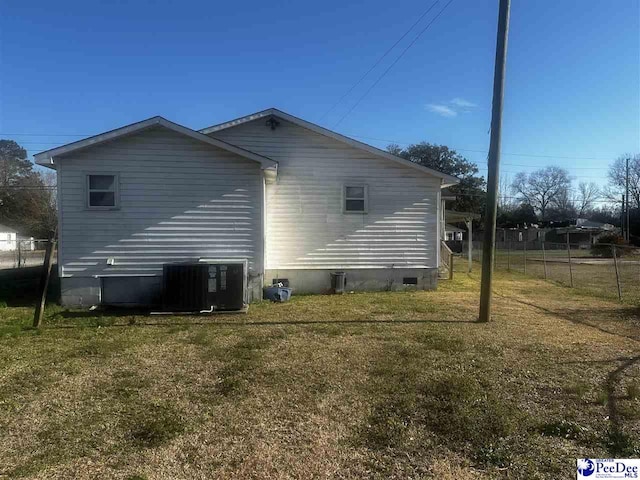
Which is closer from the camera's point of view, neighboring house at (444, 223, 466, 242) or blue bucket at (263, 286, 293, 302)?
blue bucket at (263, 286, 293, 302)

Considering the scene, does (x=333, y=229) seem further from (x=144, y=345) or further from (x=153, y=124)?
(x=144, y=345)

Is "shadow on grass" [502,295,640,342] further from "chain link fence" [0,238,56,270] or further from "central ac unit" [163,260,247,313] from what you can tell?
"chain link fence" [0,238,56,270]

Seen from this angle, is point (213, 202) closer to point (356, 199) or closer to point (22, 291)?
point (356, 199)

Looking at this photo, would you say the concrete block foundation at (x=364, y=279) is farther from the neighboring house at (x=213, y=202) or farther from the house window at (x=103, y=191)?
the house window at (x=103, y=191)

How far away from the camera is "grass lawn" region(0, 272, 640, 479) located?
322 centimetres

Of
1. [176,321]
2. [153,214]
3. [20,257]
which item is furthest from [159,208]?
[20,257]

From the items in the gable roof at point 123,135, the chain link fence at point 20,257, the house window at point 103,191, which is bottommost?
the chain link fence at point 20,257

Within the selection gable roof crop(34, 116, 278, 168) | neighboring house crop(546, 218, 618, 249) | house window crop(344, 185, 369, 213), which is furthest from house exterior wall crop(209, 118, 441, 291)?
neighboring house crop(546, 218, 618, 249)

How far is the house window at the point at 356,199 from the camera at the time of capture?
12.1 m

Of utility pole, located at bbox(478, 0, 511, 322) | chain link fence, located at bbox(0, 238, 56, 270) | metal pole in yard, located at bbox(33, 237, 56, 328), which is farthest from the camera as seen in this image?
chain link fence, located at bbox(0, 238, 56, 270)

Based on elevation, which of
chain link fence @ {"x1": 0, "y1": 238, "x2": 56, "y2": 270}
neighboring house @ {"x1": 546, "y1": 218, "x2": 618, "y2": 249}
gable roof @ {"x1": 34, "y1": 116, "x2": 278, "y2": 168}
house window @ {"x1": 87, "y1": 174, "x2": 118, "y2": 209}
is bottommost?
chain link fence @ {"x1": 0, "y1": 238, "x2": 56, "y2": 270}

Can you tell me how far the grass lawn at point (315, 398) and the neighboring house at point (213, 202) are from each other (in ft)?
7.39

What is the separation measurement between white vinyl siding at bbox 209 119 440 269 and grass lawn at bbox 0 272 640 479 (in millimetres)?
4129

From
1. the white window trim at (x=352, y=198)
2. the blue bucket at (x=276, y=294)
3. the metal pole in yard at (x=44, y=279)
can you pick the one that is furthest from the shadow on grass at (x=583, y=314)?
the metal pole in yard at (x=44, y=279)
